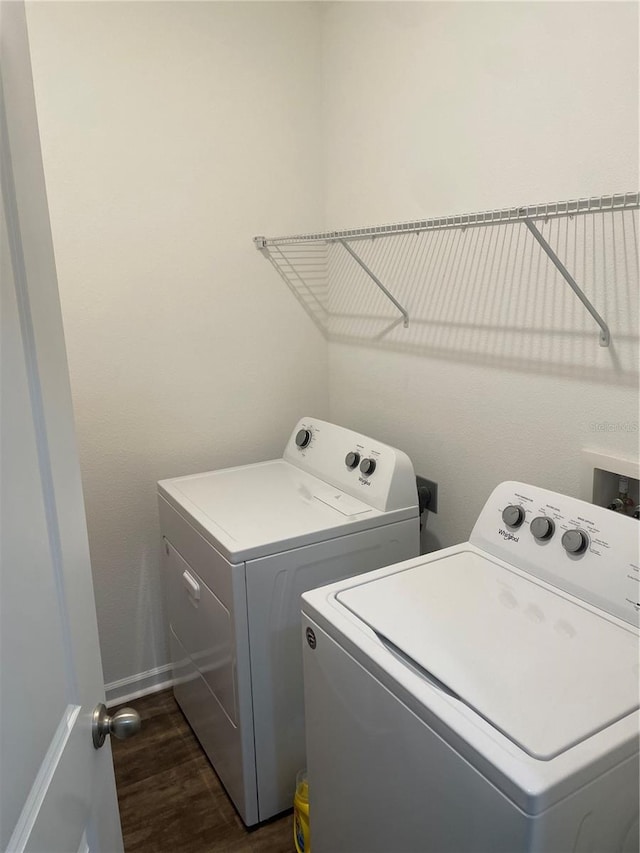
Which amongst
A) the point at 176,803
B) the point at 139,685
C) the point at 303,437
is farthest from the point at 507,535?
the point at 139,685

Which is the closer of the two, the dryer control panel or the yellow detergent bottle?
the yellow detergent bottle

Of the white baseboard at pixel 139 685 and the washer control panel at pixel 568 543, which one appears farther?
the white baseboard at pixel 139 685

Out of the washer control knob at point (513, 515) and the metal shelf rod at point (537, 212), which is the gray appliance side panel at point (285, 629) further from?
A: the metal shelf rod at point (537, 212)

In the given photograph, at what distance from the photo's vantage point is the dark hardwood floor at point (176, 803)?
5.56 ft

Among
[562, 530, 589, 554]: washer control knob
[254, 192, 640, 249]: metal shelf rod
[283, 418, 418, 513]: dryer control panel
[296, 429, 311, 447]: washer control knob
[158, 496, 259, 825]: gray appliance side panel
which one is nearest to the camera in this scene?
[254, 192, 640, 249]: metal shelf rod

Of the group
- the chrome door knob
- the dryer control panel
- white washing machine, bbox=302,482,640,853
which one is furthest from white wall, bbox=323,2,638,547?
the chrome door knob

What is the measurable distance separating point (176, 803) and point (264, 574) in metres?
0.82

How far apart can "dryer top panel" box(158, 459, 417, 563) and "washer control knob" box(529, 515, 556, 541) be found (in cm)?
51

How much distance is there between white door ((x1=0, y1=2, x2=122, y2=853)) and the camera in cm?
64

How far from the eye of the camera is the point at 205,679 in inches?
74.1

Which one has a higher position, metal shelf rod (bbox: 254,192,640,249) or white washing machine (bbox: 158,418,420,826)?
metal shelf rod (bbox: 254,192,640,249)

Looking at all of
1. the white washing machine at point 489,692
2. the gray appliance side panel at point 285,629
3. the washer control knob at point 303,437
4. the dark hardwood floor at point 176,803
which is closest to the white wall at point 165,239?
the washer control knob at point 303,437

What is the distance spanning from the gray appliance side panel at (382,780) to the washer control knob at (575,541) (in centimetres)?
48

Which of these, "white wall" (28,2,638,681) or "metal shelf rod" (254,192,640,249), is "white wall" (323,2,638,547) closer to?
"white wall" (28,2,638,681)
